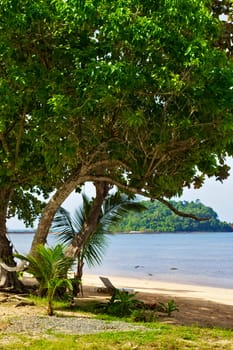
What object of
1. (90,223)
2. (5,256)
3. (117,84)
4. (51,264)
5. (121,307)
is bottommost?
(121,307)

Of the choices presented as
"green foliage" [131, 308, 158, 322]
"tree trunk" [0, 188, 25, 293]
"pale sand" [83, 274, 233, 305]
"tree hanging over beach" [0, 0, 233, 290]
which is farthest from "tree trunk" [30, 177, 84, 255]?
"pale sand" [83, 274, 233, 305]

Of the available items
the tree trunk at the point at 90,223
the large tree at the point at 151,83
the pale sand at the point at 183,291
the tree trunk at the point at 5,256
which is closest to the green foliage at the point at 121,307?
the tree trunk at the point at 90,223

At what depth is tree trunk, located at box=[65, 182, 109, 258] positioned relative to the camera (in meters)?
12.5

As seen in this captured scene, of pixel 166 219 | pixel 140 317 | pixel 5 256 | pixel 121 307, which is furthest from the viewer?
pixel 166 219

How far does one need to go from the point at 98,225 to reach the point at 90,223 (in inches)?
19.4

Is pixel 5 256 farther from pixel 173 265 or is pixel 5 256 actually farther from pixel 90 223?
pixel 173 265

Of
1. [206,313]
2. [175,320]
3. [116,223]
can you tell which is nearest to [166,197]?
[116,223]

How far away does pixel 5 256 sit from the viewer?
13109 millimetres

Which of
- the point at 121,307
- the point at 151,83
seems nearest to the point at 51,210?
the point at 121,307

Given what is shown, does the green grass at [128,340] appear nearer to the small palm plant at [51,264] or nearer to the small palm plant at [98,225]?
the small palm plant at [51,264]

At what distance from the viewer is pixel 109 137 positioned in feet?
36.7

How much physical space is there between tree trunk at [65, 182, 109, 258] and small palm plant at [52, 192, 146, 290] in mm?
251

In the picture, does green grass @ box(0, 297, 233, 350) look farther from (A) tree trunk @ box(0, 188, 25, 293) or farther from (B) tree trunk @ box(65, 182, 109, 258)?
(A) tree trunk @ box(0, 188, 25, 293)

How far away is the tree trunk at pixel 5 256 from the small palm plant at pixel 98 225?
47.5 inches
